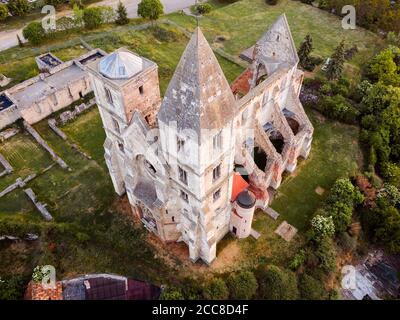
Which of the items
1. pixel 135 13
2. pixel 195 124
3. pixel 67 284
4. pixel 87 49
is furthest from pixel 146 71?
pixel 135 13

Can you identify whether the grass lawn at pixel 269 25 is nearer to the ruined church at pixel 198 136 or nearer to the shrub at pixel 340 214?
the ruined church at pixel 198 136

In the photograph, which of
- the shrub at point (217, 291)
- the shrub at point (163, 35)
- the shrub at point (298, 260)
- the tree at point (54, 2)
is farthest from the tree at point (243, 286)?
the tree at point (54, 2)

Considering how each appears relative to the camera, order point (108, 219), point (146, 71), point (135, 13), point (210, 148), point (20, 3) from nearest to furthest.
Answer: point (210, 148)
point (146, 71)
point (108, 219)
point (20, 3)
point (135, 13)

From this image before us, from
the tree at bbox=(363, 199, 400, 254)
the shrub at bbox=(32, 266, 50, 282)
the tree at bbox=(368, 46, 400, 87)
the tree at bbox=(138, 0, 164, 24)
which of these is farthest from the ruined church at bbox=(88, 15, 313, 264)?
the tree at bbox=(138, 0, 164, 24)

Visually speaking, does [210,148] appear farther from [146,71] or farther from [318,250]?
[318,250]

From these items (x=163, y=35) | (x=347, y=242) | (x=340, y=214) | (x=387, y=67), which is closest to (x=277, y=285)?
(x=347, y=242)

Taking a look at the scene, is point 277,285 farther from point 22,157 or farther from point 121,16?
point 121,16
